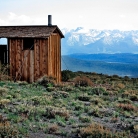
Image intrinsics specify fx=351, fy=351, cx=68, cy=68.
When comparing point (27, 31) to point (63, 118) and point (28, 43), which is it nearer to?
point (28, 43)

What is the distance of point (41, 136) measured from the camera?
874cm

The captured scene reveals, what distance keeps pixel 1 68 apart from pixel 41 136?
1400 cm

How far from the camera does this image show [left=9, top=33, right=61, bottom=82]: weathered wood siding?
869 inches

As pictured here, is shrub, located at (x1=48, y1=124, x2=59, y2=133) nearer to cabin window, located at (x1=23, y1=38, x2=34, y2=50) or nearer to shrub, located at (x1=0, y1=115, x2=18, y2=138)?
shrub, located at (x1=0, y1=115, x2=18, y2=138)

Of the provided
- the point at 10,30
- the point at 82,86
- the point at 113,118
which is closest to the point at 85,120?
the point at 113,118

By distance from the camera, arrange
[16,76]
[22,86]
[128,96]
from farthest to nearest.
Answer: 1. [16,76]
2. [22,86]
3. [128,96]

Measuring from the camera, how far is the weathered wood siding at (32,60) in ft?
72.4

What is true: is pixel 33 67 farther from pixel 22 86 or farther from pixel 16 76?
pixel 22 86

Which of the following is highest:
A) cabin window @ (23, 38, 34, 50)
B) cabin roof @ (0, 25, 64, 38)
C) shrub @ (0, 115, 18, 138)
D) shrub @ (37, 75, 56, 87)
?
cabin roof @ (0, 25, 64, 38)

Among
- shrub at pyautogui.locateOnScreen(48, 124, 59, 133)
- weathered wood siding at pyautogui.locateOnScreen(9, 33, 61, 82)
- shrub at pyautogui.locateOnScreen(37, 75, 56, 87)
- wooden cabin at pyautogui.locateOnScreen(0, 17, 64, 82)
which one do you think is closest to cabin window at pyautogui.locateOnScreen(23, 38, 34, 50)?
wooden cabin at pyautogui.locateOnScreen(0, 17, 64, 82)

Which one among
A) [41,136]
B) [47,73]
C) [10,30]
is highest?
[10,30]

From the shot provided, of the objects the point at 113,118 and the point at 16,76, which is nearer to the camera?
the point at 113,118

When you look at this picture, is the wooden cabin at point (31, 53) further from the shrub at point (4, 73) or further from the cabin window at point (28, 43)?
the shrub at point (4, 73)

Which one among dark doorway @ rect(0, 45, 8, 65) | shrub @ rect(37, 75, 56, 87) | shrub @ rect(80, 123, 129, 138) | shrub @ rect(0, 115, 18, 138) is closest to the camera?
shrub @ rect(0, 115, 18, 138)
